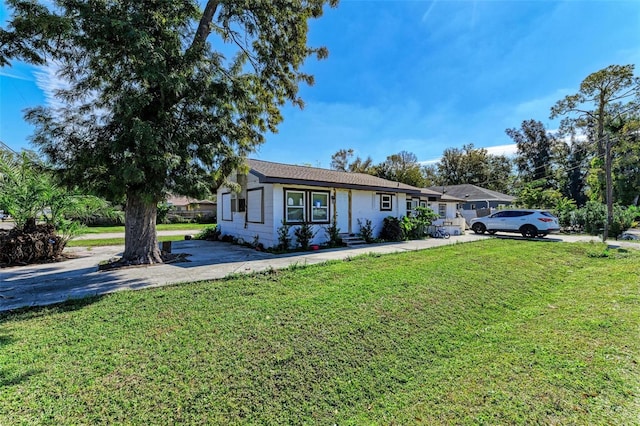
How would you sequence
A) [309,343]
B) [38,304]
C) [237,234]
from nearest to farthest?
[309,343]
[38,304]
[237,234]

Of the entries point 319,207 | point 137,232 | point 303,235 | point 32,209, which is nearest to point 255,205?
point 303,235

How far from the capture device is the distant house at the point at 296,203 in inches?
427

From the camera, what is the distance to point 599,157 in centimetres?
2725

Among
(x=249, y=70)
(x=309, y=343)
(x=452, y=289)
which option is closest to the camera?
(x=309, y=343)

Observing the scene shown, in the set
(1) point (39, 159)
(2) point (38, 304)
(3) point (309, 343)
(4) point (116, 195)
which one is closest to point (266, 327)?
(3) point (309, 343)

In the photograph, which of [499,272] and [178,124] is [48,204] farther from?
[499,272]

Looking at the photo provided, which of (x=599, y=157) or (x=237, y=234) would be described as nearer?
(x=237, y=234)

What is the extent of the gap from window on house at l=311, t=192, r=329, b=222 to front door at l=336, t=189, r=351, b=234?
2.12ft

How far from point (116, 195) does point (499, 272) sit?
395 inches

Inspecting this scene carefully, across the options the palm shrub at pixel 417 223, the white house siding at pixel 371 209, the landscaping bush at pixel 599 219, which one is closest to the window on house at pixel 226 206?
the white house siding at pixel 371 209

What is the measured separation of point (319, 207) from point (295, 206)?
3.85ft

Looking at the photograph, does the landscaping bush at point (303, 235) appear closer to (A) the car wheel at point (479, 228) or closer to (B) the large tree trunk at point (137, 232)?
(B) the large tree trunk at point (137, 232)

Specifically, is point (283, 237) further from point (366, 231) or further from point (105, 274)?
point (105, 274)

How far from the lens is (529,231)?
15.3m
